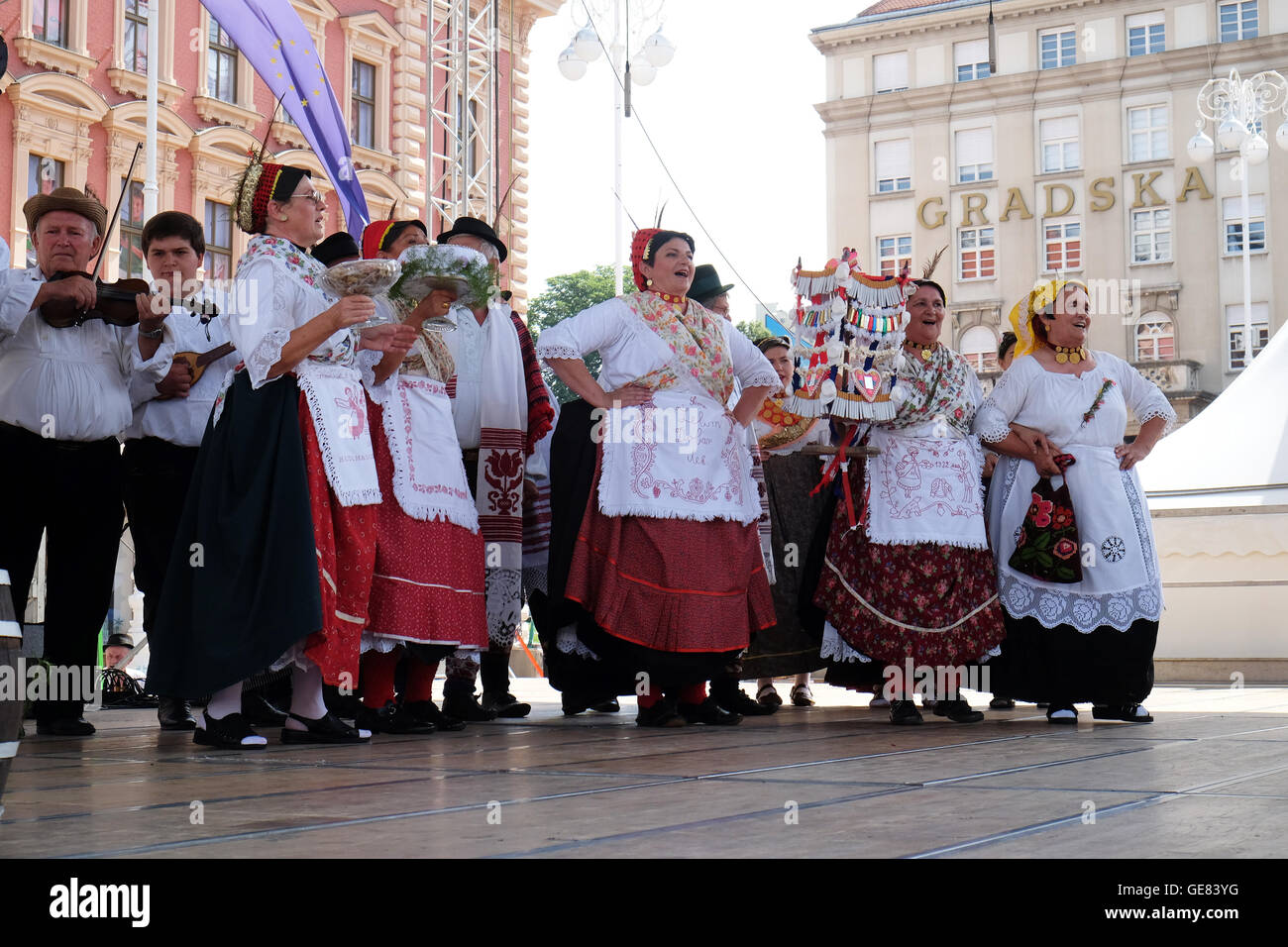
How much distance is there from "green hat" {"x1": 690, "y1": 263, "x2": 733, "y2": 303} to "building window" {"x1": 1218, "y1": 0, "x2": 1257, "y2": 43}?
37.0m

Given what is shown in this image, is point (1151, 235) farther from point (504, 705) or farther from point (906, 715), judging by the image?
point (906, 715)

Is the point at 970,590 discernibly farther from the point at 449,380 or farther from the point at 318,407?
the point at 318,407

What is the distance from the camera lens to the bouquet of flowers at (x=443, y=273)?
16.9ft

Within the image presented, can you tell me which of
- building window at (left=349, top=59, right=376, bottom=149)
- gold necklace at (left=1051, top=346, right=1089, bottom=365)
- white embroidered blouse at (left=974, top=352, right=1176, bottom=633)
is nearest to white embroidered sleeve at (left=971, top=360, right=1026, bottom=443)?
white embroidered blouse at (left=974, top=352, right=1176, bottom=633)

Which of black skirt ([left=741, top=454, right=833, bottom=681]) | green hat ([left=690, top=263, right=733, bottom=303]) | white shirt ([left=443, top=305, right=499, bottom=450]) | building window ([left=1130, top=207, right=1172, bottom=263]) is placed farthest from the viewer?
building window ([left=1130, top=207, right=1172, bottom=263])

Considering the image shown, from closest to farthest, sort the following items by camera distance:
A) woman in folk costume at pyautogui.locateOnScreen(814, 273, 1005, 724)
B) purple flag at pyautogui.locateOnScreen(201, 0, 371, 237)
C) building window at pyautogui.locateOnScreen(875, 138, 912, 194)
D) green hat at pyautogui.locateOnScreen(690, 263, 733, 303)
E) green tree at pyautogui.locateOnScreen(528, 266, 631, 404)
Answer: woman in folk costume at pyautogui.locateOnScreen(814, 273, 1005, 724) < green hat at pyautogui.locateOnScreen(690, 263, 733, 303) < purple flag at pyautogui.locateOnScreen(201, 0, 371, 237) < building window at pyautogui.locateOnScreen(875, 138, 912, 194) < green tree at pyautogui.locateOnScreen(528, 266, 631, 404)

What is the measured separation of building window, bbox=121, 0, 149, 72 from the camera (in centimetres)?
2117

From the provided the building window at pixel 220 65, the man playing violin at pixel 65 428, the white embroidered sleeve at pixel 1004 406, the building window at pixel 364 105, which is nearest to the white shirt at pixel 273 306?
the man playing violin at pixel 65 428

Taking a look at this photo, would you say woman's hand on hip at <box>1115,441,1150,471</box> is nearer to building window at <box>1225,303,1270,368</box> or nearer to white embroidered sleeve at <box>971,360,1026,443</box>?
white embroidered sleeve at <box>971,360,1026,443</box>

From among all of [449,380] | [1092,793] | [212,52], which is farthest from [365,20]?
[1092,793]

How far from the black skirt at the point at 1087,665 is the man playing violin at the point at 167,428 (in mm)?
3229

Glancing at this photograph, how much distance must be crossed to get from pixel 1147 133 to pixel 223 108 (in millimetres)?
26097

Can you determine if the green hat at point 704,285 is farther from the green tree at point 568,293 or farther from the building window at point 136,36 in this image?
the green tree at point 568,293
